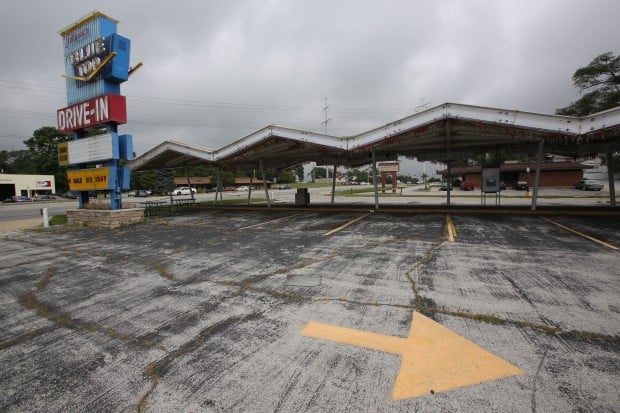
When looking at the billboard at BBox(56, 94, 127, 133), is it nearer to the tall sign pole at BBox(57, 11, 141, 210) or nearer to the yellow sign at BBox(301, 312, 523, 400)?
the tall sign pole at BBox(57, 11, 141, 210)

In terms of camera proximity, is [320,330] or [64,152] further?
[64,152]

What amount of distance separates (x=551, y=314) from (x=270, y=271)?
14.5 feet

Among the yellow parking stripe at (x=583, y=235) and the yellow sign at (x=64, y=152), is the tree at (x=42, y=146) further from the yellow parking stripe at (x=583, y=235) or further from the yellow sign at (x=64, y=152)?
the yellow parking stripe at (x=583, y=235)

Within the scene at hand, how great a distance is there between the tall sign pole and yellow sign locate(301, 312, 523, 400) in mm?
14406

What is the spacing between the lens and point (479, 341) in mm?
3271

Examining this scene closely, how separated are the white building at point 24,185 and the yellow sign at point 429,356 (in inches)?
2767

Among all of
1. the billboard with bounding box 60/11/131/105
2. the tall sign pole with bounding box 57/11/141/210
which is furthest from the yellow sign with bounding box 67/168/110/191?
the billboard with bounding box 60/11/131/105

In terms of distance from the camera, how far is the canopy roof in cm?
1090

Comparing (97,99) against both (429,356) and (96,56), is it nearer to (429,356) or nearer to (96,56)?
(96,56)

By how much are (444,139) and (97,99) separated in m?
16.6

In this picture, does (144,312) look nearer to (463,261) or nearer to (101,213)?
(463,261)

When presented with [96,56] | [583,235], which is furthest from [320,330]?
[96,56]

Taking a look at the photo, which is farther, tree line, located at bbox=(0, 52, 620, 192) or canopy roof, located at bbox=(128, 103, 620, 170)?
tree line, located at bbox=(0, 52, 620, 192)

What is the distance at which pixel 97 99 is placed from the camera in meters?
14.0
